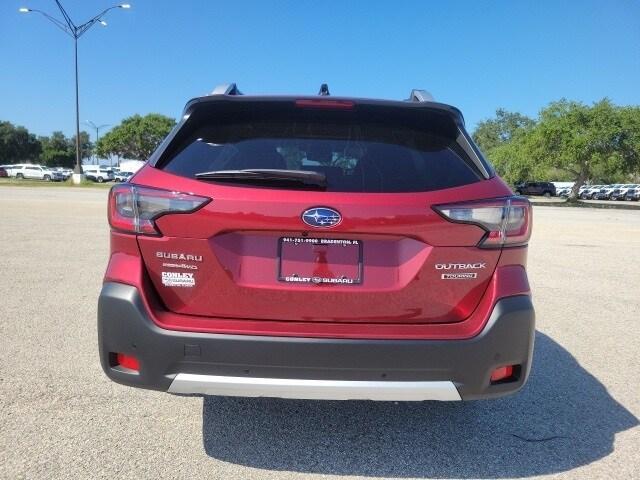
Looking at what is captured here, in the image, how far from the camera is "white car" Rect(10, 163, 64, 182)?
64875 mm

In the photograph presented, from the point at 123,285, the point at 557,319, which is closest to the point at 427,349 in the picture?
the point at 123,285

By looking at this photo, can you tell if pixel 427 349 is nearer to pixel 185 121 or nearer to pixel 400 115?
pixel 400 115

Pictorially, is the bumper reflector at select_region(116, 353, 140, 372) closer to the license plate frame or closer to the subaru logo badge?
the license plate frame

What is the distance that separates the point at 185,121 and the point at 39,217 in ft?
45.0

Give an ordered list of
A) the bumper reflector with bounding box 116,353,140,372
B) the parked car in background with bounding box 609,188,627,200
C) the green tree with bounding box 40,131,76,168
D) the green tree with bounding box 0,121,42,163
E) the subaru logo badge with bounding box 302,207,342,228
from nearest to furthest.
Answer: the subaru logo badge with bounding box 302,207,342,228, the bumper reflector with bounding box 116,353,140,372, the parked car in background with bounding box 609,188,627,200, the green tree with bounding box 0,121,42,163, the green tree with bounding box 40,131,76,168

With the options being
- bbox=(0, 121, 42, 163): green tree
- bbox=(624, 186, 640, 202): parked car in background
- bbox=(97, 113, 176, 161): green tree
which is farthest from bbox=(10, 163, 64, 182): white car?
bbox=(624, 186, 640, 202): parked car in background

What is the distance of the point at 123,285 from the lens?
2443 mm

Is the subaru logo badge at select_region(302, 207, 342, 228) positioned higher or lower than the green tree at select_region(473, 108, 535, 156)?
lower

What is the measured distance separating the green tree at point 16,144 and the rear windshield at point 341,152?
10267cm

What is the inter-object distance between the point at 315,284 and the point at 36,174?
241 ft

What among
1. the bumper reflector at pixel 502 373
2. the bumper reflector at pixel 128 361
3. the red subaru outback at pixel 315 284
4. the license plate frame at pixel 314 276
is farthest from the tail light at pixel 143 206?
the bumper reflector at pixel 502 373

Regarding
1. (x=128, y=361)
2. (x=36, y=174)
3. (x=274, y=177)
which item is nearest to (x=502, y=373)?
(x=274, y=177)

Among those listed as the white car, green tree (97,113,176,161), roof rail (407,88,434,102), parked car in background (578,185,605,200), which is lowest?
the white car

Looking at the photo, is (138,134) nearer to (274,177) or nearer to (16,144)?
(16,144)
